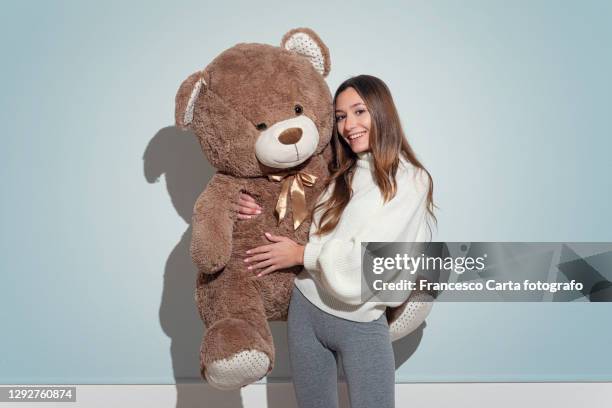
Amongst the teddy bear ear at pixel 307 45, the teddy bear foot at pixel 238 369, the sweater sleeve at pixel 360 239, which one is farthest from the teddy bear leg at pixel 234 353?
the teddy bear ear at pixel 307 45

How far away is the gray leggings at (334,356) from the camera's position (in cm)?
168

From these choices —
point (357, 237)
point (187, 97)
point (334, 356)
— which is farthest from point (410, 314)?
point (187, 97)

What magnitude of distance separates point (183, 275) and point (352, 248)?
3.31ft

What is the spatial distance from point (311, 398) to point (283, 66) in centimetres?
88

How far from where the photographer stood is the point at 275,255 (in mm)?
1749

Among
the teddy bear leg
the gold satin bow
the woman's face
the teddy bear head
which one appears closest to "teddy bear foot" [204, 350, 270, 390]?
the teddy bear leg

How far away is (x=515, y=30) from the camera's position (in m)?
2.47

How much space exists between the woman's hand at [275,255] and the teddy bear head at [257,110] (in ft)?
0.62

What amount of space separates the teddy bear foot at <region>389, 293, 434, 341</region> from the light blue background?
523 mm

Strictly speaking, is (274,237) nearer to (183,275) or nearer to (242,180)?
(242,180)

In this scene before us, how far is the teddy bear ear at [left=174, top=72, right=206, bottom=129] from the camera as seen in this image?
1743mm

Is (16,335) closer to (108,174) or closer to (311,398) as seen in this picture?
(108,174)

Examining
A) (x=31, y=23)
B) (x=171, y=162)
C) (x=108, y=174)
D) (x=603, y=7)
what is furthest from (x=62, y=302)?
(x=603, y=7)

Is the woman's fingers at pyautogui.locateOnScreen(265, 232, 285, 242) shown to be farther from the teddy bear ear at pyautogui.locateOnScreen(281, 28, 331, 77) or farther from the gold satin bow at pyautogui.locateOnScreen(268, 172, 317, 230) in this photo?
the teddy bear ear at pyautogui.locateOnScreen(281, 28, 331, 77)
